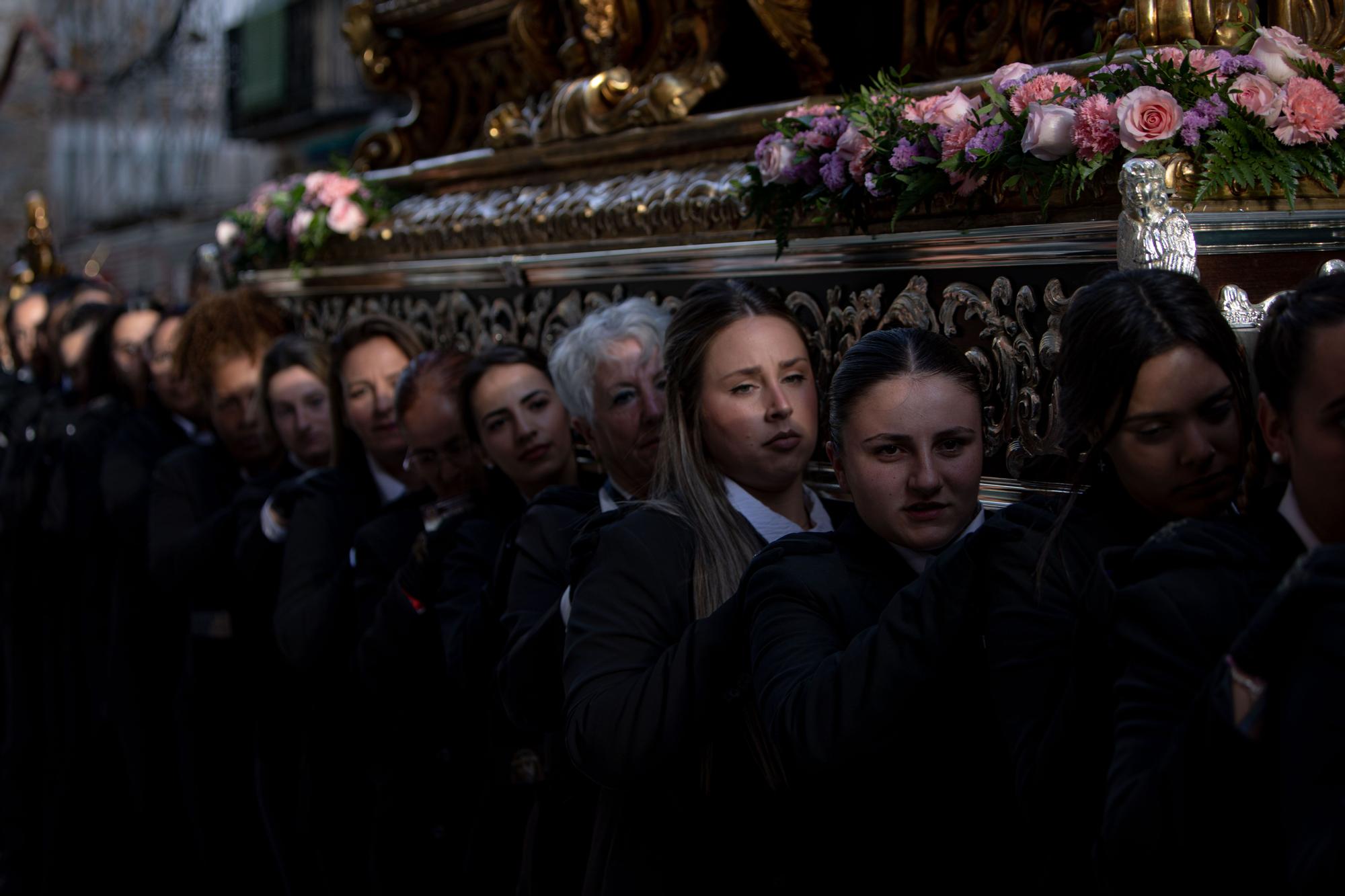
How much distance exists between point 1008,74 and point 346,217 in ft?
8.19

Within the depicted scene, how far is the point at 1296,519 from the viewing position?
1.43 m

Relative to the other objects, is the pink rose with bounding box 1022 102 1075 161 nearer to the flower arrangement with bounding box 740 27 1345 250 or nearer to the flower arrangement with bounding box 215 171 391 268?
the flower arrangement with bounding box 740 27 1345 250

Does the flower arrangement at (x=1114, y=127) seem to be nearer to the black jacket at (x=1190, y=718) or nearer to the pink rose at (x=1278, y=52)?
the pink rose at (x=1278, y=52)

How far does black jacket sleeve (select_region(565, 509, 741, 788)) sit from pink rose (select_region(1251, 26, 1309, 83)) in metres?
1.09

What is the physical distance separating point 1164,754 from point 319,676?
2.61 m

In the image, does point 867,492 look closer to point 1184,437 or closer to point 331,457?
point 1184,437

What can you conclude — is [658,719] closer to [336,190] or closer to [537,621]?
[537,621]

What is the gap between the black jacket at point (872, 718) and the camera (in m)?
1.68

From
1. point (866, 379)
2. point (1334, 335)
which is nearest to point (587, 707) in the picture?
point (866, 379)

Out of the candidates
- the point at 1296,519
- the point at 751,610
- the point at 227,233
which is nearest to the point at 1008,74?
the point at 751,610

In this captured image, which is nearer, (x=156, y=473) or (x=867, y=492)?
(x=867, y=492)

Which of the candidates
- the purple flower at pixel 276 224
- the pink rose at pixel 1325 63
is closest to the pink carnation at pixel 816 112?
the pink rose at pixel 1325 63

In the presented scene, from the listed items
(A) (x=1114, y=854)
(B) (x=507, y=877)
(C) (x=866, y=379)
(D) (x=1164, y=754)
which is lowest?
(B) (x=507, y=877)

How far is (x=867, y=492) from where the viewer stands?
1933 mm
